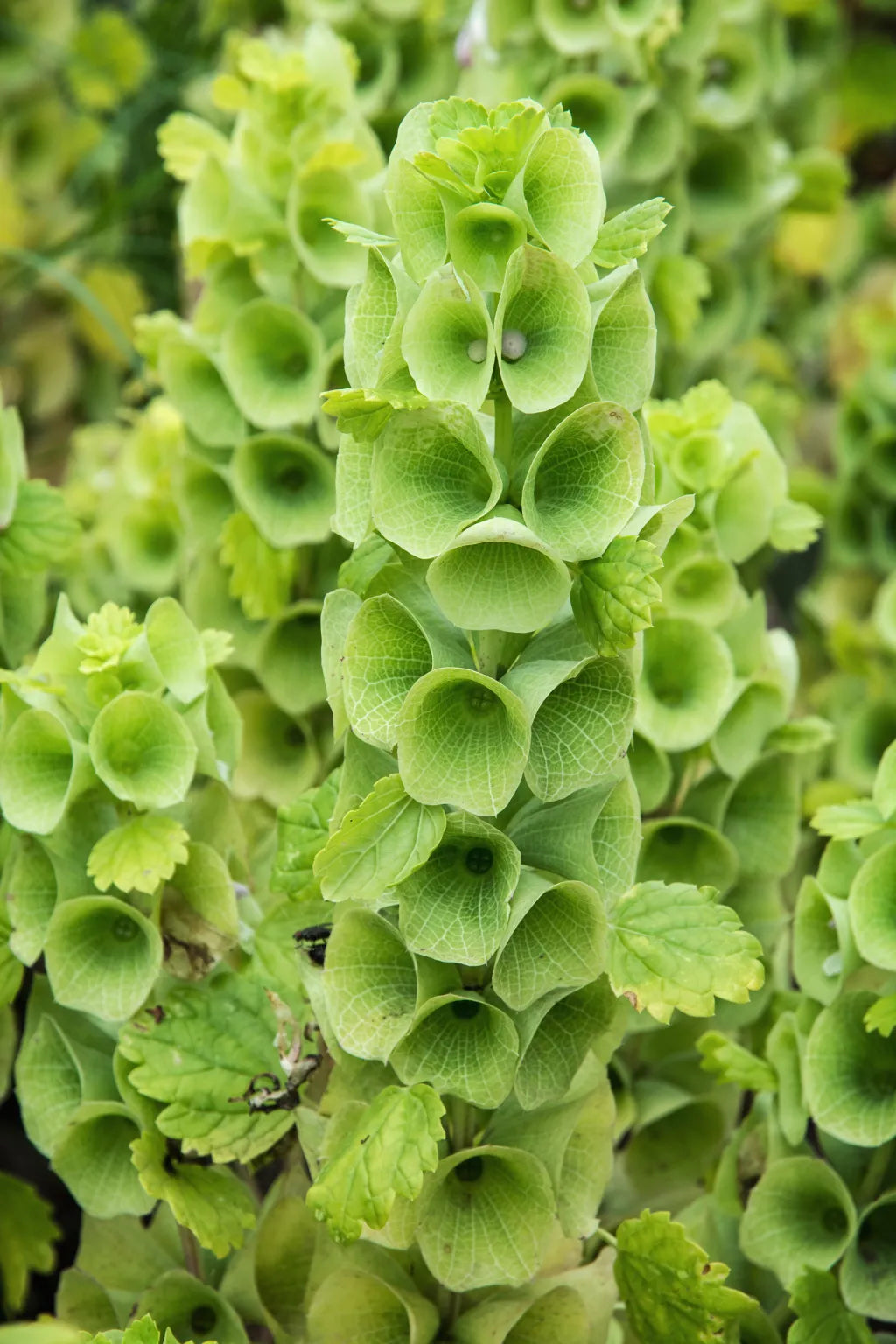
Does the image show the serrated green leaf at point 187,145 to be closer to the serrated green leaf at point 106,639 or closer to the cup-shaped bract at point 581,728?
the serrated green leaf at point 106,639

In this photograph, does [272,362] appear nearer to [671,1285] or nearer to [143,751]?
[143,751]

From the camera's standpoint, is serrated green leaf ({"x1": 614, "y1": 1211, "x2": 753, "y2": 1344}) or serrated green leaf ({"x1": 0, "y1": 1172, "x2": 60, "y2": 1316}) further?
serrated green leaf ({"x1": 0, "y1": 1172, "x2": 60, "y2": 1316})

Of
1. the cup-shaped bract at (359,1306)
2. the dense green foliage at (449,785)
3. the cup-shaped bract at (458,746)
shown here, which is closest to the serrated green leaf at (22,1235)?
the dense green foliage at (449,785)

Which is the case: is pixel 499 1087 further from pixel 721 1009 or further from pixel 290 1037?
pixel 721 1009

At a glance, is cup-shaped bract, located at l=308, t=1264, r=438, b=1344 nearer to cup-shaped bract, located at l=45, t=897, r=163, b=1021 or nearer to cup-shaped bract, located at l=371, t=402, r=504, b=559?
cup-shaped bract, located at l=45, t=897, r=163, b=1021

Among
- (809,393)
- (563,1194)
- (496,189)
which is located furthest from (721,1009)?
(809,393)

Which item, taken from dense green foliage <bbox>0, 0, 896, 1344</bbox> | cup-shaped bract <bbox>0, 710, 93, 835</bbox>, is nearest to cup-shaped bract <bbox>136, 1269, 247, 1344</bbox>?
dense green foliage <bbox>0, 0, 896, 1344</bbox>

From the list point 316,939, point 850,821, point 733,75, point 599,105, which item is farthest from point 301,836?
point 733,75
